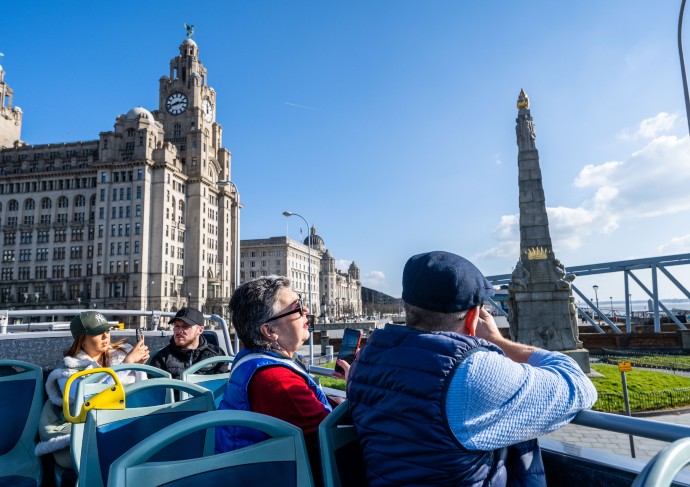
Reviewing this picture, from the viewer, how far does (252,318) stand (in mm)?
3125

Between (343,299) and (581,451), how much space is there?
162 meters

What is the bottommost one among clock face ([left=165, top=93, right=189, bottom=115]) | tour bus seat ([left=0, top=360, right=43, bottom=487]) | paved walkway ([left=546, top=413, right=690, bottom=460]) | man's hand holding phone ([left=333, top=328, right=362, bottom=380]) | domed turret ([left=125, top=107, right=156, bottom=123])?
paved walkway ([left=546, top=413, right=690, bottom=460])

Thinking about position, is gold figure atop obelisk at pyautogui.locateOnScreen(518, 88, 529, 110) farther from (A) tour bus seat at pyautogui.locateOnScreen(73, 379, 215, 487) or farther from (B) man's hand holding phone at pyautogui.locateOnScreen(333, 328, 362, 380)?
(A) tour bus seat at pyautogui.locateOnScreen(73, 379, 215, 487)

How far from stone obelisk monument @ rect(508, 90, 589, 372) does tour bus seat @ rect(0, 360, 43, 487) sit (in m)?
18.9

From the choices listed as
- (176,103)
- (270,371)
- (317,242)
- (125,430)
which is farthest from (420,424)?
(317,242)

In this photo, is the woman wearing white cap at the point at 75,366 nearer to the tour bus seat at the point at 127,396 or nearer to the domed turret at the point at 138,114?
the tour bus seat at the point at 127,396

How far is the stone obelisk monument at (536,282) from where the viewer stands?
19.8 meters

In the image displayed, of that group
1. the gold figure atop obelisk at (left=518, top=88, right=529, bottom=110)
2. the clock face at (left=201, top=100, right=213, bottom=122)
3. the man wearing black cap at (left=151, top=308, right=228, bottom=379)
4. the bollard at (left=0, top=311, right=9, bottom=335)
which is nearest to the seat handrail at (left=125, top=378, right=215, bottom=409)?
the man wearing black cap at (left=151, top=308, right=228, bottom=379)

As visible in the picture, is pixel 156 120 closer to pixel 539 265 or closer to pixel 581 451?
pixel 539 265

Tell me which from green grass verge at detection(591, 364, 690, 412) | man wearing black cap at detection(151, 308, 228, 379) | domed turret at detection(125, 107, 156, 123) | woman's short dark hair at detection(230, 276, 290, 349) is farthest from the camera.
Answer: domed turret at detection(125, 107, 156, 123)

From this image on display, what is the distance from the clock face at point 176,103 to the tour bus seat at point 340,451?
92.0m

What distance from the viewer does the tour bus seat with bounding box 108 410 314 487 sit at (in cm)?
165

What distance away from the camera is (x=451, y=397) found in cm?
184

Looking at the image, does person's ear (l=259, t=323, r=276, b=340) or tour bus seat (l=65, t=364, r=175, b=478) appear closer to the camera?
person's ear (l=259, t=323, r=276, b=340)
